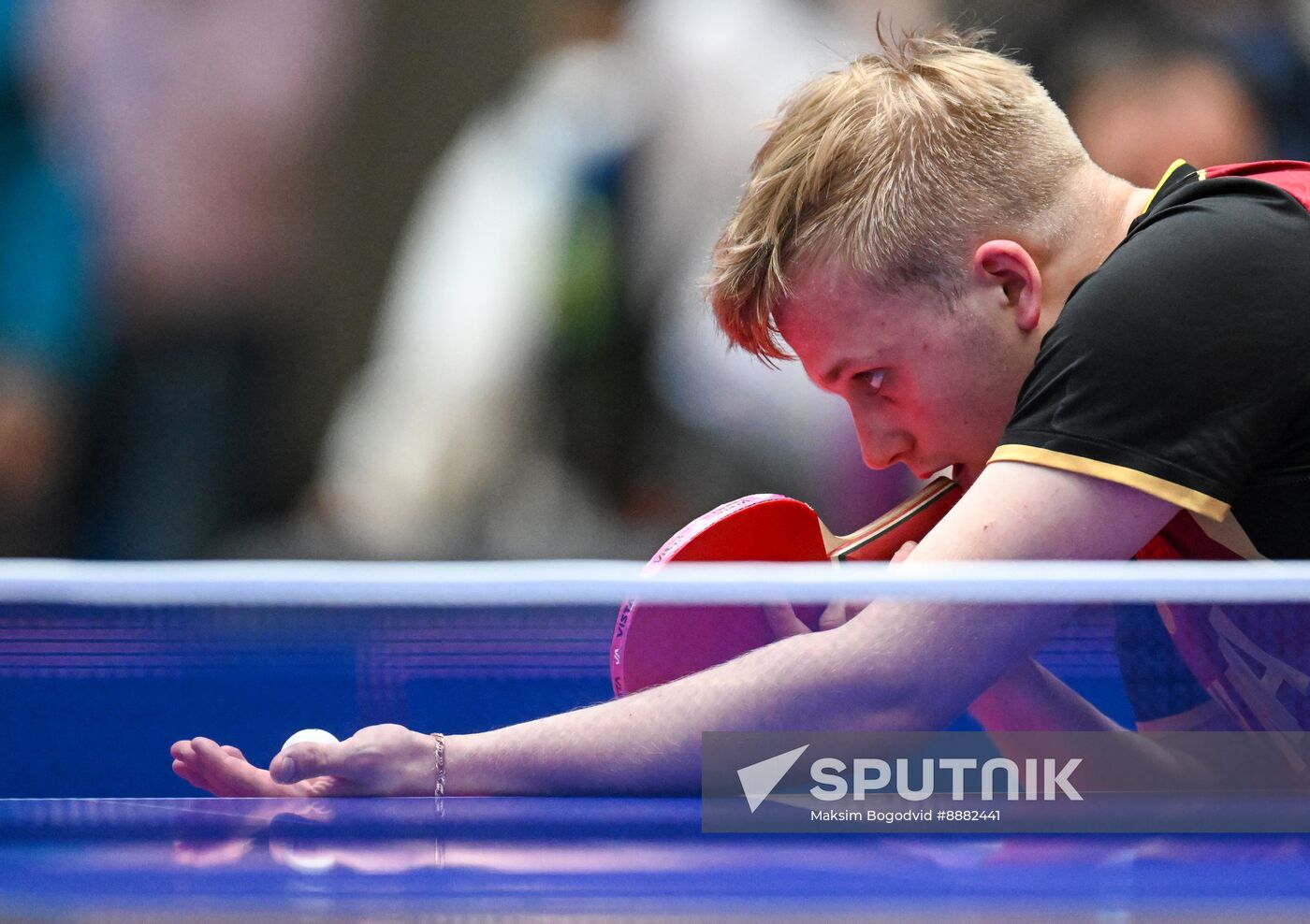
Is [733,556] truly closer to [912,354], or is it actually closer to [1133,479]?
[912,354]

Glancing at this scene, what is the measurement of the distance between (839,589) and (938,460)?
0.55 meters

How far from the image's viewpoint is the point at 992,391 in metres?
1.97

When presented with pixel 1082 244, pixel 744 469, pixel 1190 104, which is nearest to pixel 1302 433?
pixel 1082 244

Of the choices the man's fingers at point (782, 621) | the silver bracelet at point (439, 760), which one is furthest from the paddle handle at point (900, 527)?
the silver bracelet at point (439, 760)

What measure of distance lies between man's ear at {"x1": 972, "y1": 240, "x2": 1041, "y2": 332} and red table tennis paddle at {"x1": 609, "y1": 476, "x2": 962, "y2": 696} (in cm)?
33

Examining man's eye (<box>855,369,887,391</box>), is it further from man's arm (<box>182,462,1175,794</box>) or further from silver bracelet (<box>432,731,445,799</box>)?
silver bracelet (<box>432,731,445,799</box>)

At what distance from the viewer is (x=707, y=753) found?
1721mm

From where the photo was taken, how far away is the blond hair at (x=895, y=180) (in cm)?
191

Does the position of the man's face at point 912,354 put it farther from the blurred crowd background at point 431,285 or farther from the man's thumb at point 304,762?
the blurred crowd background at point 431,285

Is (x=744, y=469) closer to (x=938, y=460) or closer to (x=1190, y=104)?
(x=1190, y=104)

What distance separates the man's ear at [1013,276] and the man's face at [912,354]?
1 cm

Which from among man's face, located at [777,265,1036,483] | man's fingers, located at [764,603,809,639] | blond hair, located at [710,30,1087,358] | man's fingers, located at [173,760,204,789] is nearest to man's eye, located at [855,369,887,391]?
man's face, located at [777,265,1036,483]

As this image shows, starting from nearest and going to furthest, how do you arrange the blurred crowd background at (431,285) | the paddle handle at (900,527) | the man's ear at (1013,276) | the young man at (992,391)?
the young man at (992,391) → the man's ear at (1013,276) → the paddle handle at (900,527) → the blurred crowd background at (431,285)

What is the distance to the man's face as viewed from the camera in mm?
1928
